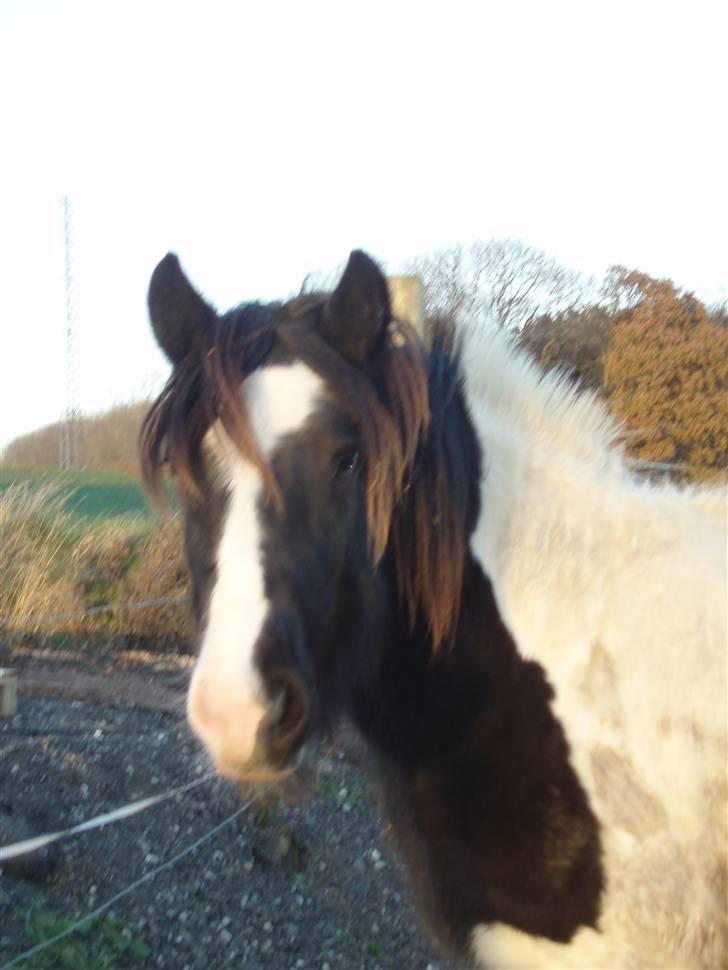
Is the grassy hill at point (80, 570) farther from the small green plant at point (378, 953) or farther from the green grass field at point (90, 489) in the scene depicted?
the small green plant at point (378, 953)

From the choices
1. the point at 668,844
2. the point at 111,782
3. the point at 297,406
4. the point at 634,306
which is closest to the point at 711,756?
the point at 668,844

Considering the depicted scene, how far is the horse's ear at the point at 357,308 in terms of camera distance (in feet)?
7.77

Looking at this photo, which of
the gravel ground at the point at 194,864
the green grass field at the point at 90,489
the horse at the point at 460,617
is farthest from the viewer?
the green grass field at the point at 90,489

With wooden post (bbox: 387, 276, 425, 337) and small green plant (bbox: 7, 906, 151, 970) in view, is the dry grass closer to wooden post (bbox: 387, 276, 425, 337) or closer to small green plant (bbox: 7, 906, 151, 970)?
small green plant (bbox: 7, 906, 151, 970)

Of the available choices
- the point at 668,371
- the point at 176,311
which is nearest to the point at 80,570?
the point at 668,371

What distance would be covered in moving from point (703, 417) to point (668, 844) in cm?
910

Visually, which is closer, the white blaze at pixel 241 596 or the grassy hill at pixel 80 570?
the white blaze at pixel 241 596

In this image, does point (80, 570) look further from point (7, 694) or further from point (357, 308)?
point (357, 308)

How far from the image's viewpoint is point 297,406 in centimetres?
231

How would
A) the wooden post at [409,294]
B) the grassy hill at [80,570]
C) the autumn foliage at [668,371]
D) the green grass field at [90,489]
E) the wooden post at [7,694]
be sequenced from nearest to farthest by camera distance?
the wooden post at [409,294] < the wooden post at [7,694] < the grassy hill at [80,570] < the autumn foliage at [668,371] < the green grass field at [90,489]

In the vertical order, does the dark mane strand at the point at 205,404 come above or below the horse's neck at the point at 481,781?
above

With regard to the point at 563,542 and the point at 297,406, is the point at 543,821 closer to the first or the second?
the point at 563,542

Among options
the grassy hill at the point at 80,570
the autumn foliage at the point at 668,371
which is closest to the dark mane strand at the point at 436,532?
the grassy hill at the point at 80,570

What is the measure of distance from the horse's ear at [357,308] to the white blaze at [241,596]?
13 cm
